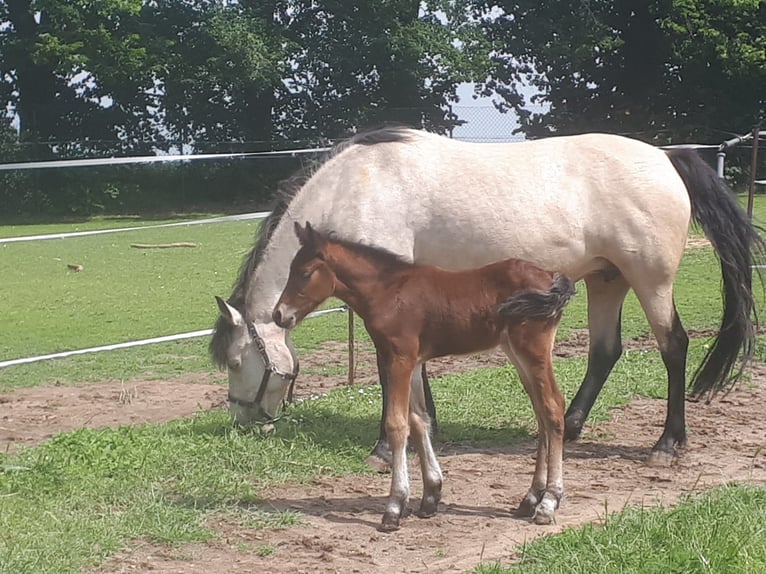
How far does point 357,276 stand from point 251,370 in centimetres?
154

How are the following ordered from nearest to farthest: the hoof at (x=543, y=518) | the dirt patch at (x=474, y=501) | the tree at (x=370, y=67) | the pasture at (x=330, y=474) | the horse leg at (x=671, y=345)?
the pasture at (x=330, y=474), the dirt patch at (x=474, y=501), the hoof at (x=543, y=518), the horse leg at (x=671, y=345), the tree at (x=370, y=67)

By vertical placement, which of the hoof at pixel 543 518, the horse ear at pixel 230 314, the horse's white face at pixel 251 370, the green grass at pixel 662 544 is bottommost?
the hoof at pixel 543 518

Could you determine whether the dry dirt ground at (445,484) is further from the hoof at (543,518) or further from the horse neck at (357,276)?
the horse neck at (357,276)

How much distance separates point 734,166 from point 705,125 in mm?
1846

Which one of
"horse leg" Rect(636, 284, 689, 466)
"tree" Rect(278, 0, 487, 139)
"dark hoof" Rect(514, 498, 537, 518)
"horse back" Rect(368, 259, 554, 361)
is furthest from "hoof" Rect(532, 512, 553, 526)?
"tree" Rect(278, 0, 487, 139)

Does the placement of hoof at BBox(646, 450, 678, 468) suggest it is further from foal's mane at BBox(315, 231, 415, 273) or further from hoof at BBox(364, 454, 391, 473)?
foal's mane at BBox(315, 231, 415, 273)

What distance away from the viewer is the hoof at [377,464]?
5.60m

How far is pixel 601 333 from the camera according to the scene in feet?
21.8

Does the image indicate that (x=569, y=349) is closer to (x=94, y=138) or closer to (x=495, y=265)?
(x=495, y=265)

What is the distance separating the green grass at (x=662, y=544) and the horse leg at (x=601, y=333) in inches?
86.2

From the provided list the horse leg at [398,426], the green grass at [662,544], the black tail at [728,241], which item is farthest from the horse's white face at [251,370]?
the black tail at [728,241]

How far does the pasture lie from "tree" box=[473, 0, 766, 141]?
1605 cm

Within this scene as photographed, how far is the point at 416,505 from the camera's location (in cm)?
491

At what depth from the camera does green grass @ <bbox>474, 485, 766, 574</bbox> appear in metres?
3.55
